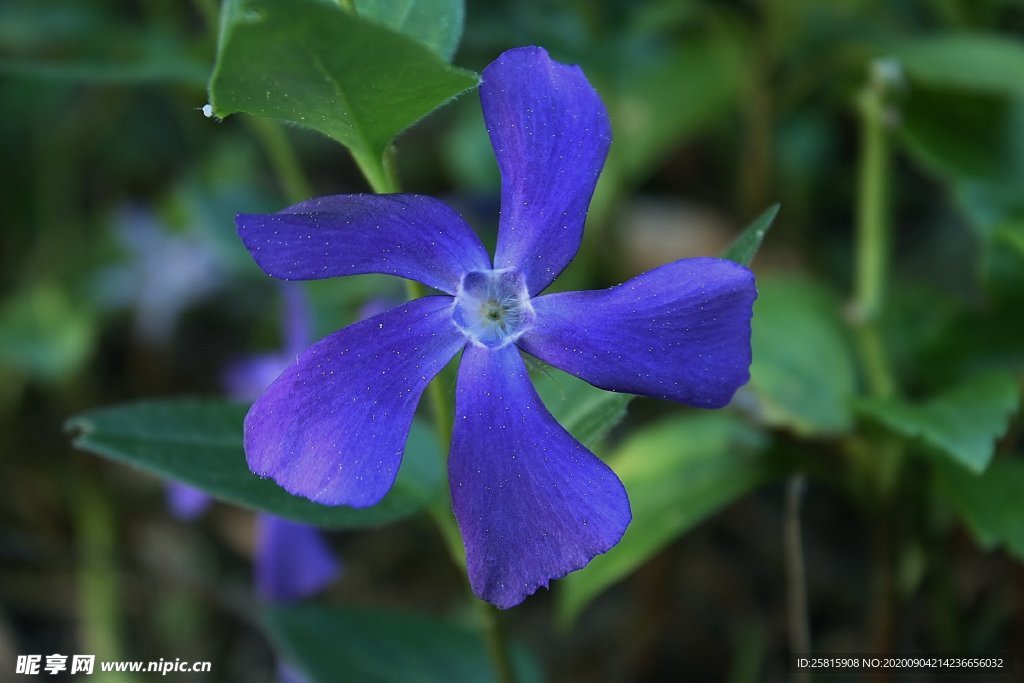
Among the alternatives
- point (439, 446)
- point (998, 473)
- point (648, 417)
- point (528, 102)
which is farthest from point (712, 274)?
point (648, 417)

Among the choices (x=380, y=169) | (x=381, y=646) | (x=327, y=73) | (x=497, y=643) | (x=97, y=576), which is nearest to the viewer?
(x=327, y=73)

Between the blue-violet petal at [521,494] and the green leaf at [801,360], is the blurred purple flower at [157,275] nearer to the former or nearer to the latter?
the green leaf at [801,360]

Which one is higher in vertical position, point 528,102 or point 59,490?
point 528,102

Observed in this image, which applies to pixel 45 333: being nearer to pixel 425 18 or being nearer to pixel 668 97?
pixel 668 97

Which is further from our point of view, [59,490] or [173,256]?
[173,256]

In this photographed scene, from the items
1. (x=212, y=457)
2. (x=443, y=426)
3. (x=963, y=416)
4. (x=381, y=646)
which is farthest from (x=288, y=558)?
(x=963, y=416)

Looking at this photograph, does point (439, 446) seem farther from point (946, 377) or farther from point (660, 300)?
point (946, 377)

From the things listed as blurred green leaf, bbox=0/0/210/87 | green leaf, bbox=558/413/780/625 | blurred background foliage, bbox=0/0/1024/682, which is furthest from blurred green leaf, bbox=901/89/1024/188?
blurred green leaf, bbox=0/0/210/87
